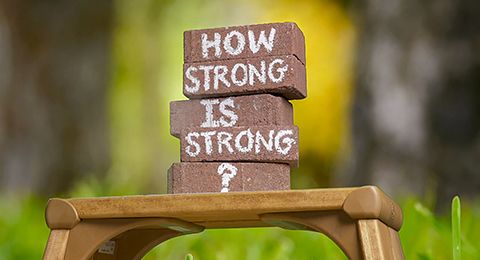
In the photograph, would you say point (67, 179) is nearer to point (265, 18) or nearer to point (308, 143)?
point (308, 143)

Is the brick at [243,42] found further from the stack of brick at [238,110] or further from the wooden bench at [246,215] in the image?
the wooden bench at [246,215]

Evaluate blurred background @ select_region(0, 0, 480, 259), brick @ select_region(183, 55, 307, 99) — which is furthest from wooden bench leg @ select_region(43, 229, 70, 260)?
blurred background @ select_region(0, 0, 480, 259)

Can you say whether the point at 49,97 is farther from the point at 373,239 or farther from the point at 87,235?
the point at 373,239

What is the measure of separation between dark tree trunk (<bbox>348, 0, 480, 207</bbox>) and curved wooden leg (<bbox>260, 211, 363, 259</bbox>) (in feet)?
8.25

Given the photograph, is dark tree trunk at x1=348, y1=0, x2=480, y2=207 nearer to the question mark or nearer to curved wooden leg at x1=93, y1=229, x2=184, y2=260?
curved wooden leg at x1=93, y1=229, x2=184, y2=260

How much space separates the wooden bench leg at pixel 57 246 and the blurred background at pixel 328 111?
0.77 meters

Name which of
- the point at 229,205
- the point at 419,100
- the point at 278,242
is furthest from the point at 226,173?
the point at 419,100

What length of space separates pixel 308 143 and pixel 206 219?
812 cm

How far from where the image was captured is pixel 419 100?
410 cm

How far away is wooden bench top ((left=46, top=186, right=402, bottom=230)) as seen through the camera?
1413 millimetres

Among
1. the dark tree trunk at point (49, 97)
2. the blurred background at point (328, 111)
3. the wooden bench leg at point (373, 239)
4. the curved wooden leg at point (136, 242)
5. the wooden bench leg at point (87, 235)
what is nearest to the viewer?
the wooden bench leg at point (373, 239)

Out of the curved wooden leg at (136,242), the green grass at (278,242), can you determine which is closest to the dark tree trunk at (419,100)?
the green grass at (278,242)

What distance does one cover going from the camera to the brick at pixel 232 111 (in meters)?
1.61

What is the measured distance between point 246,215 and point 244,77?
0.75ft
